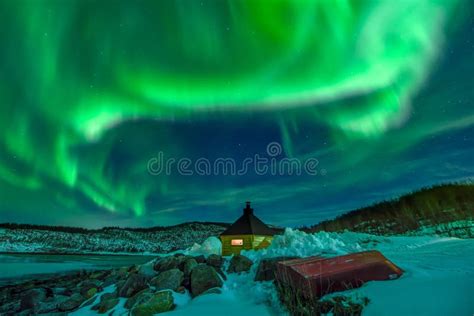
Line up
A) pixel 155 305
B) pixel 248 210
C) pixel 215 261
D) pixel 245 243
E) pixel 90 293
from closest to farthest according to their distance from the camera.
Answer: pixel 155 305, pixel 215 261, pixel 90 293, pixel 245 243, pixel 248 210

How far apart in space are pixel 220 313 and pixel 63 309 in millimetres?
8552

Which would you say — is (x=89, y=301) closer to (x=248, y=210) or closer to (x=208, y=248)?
(x=208, y=248)

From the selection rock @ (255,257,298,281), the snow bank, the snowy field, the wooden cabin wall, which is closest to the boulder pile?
the snowy field

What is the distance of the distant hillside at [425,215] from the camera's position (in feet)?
42.4

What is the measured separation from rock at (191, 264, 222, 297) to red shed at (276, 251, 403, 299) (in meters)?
3.92

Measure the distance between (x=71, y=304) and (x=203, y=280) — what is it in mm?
6853

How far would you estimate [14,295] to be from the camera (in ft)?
65.8

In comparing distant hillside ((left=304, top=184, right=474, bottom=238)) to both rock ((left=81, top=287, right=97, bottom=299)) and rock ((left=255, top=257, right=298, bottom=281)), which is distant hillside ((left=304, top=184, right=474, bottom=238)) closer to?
rock ((left=255, top=257, right=298, bottom=281))

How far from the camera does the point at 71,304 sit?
13.4m

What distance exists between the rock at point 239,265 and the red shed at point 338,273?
4742 mm

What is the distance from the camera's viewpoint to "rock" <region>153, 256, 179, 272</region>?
13.3 m

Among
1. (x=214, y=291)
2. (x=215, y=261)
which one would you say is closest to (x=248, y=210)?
(x=215, y=261)

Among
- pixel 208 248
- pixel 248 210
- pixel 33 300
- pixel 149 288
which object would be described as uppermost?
pixel 248 210

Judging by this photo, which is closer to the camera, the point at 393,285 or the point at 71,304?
the point at 393,285
